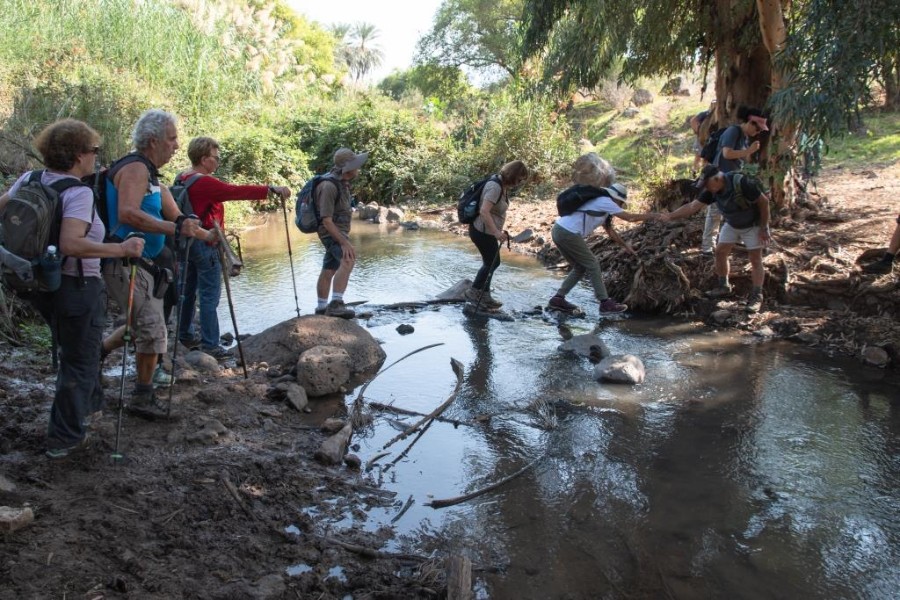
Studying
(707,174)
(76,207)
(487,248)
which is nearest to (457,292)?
(487,248)

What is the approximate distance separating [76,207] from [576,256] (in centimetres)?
568

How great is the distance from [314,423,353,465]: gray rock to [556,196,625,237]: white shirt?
13.7 ft

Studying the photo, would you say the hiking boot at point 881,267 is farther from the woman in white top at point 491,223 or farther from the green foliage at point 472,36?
the green foliage at point 472,36

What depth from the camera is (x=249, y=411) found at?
17.5 feet

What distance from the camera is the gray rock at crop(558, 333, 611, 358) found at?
22.3 ft

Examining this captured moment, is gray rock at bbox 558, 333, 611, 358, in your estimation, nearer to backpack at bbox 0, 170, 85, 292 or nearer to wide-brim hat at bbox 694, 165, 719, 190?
wide-brim hat at bbox 694, 165, 719, 190

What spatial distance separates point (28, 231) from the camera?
11.4ft

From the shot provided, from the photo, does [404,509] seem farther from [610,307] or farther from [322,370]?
[610,307]

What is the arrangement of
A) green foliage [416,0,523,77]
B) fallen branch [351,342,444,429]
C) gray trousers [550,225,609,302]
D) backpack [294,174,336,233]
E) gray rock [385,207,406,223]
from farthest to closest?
1. green foliage [416,0,523,77]
2. gray rock [385,207,406,223]
3. gray trousers [550,225,609,302]
4. backpack [294,174,336,233]
5. fallen branch [351,342,444,429]

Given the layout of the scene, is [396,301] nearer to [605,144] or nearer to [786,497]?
[786,497]

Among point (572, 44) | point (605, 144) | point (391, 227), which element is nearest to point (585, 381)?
point (572, 44)

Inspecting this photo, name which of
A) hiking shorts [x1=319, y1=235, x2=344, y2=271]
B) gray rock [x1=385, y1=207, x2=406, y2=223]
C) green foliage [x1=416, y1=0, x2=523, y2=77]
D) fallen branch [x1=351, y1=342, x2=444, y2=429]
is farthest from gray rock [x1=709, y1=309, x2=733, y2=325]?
green foliage [x1=416, y1=0, x2=523, y2=77]

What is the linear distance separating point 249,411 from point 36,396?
59.9 inches

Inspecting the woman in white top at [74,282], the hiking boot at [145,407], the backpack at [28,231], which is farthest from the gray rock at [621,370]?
the backpack at [28,231]
